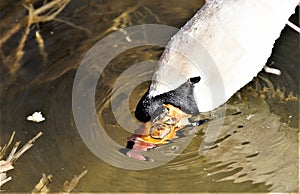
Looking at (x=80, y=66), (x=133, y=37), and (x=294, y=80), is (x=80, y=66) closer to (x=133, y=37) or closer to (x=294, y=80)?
(x=133, y=37)

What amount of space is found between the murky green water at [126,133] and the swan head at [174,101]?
10.0 inches

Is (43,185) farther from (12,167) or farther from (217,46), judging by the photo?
(217,46)

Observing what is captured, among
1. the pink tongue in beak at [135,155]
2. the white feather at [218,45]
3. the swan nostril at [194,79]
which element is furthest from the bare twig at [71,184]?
the swan nostril at [194,79]

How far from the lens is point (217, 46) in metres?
2.36

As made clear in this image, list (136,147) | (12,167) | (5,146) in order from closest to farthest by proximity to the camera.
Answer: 1. (136,147)
2. (12,167)
3. (5,146)

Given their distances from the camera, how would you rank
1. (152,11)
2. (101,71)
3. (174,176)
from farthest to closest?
(152,11) < (101,71) < (174,176)

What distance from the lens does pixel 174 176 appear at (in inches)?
Result: 101

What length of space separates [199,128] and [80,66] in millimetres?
643

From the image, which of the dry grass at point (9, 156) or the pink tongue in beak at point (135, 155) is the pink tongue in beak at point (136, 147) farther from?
the dry grass at point (9, 156)

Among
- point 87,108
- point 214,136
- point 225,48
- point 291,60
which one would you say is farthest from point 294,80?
point 87,108

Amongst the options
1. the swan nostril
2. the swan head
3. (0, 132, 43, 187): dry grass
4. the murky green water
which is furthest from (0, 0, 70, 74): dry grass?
the swan nostril

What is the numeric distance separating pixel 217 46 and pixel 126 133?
540 millimetres

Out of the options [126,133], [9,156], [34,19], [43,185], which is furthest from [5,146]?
[34,19]

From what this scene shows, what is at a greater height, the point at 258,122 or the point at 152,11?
the point at 152,11
